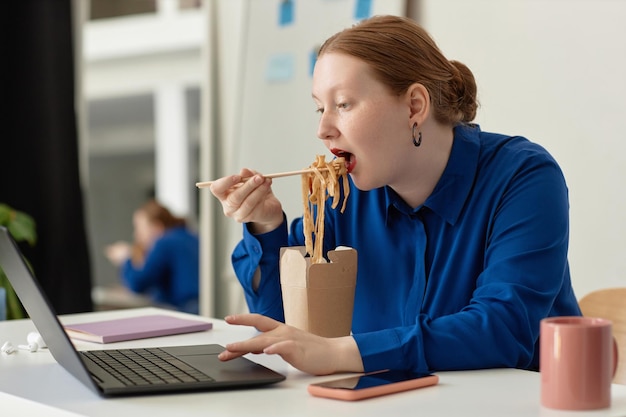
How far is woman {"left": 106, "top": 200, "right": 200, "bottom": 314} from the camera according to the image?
17.3 feet

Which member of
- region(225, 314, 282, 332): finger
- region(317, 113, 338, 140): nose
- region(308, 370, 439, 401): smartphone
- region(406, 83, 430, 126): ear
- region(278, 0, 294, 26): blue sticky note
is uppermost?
region(278, 0, 294, 26): blue sticky note

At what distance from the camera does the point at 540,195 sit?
1581mm

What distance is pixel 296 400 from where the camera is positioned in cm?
114

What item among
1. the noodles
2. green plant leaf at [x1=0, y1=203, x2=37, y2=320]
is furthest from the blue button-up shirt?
green plant leaf at [x1=0, y1=203, x2=37, y2=320]

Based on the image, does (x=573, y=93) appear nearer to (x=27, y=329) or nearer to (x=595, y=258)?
(x=595, y=258)

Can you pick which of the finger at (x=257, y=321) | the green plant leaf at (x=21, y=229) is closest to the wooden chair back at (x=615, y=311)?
the finger at (x=257, y=321)

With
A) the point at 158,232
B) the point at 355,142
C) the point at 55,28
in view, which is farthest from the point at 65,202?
the point at 355,142

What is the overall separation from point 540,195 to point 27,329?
1.03 meters

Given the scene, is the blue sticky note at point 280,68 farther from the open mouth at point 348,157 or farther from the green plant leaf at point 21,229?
the open mouth at point 348,157

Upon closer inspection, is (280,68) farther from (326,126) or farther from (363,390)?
(363,390)

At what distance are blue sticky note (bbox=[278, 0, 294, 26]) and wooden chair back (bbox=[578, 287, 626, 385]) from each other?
6.71 ft

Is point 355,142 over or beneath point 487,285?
over

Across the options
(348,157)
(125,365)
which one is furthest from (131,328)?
(348,157)

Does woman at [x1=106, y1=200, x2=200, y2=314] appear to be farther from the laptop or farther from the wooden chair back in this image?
the laptop
